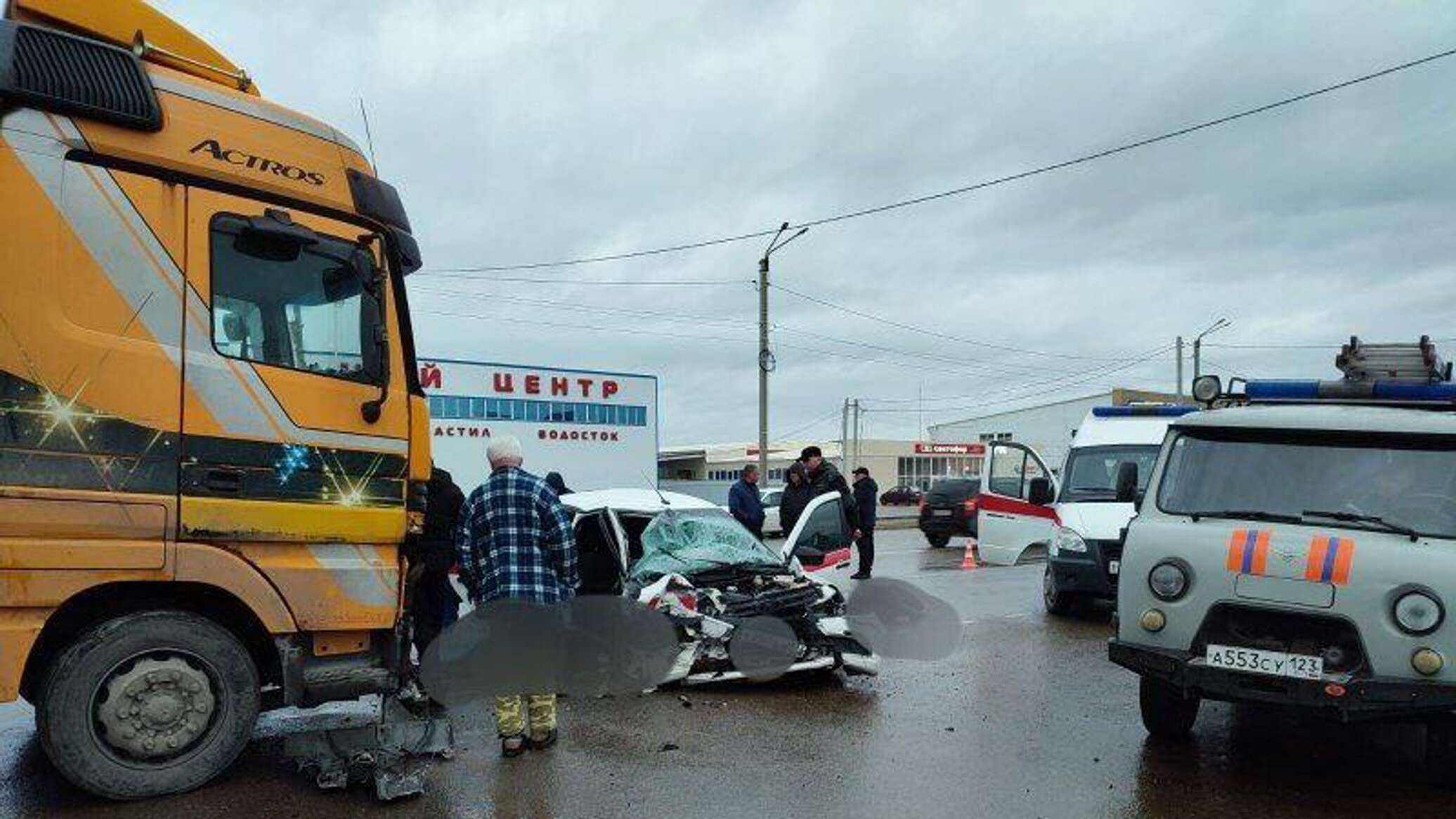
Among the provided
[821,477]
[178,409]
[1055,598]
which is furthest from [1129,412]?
[178,409]

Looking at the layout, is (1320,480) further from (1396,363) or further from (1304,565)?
(1396,363)

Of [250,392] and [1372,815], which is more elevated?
[250,392]

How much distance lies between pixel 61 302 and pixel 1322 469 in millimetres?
6166

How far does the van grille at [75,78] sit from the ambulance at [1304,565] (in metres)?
5.38

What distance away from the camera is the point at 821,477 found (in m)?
11.8

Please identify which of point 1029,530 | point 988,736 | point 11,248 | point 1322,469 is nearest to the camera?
point 11,248

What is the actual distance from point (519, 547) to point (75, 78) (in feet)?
9.96

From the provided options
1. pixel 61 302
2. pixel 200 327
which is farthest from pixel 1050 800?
pixel 61 302

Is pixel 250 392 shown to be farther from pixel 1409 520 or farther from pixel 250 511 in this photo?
pixel 1409 520

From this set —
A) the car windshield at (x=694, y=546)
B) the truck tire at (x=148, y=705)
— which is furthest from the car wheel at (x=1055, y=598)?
the truck tire at (x=148, y=705)

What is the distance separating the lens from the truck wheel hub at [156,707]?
433cm

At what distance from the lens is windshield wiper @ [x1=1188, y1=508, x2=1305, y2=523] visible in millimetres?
5188

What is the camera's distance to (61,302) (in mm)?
4227

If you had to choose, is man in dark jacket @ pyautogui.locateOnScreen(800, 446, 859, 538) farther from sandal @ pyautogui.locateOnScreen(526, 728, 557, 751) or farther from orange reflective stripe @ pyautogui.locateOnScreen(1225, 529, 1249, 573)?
orange reflective stripe @ pyautogui.locateOnScreen(1225, 529, 1249, 573)
